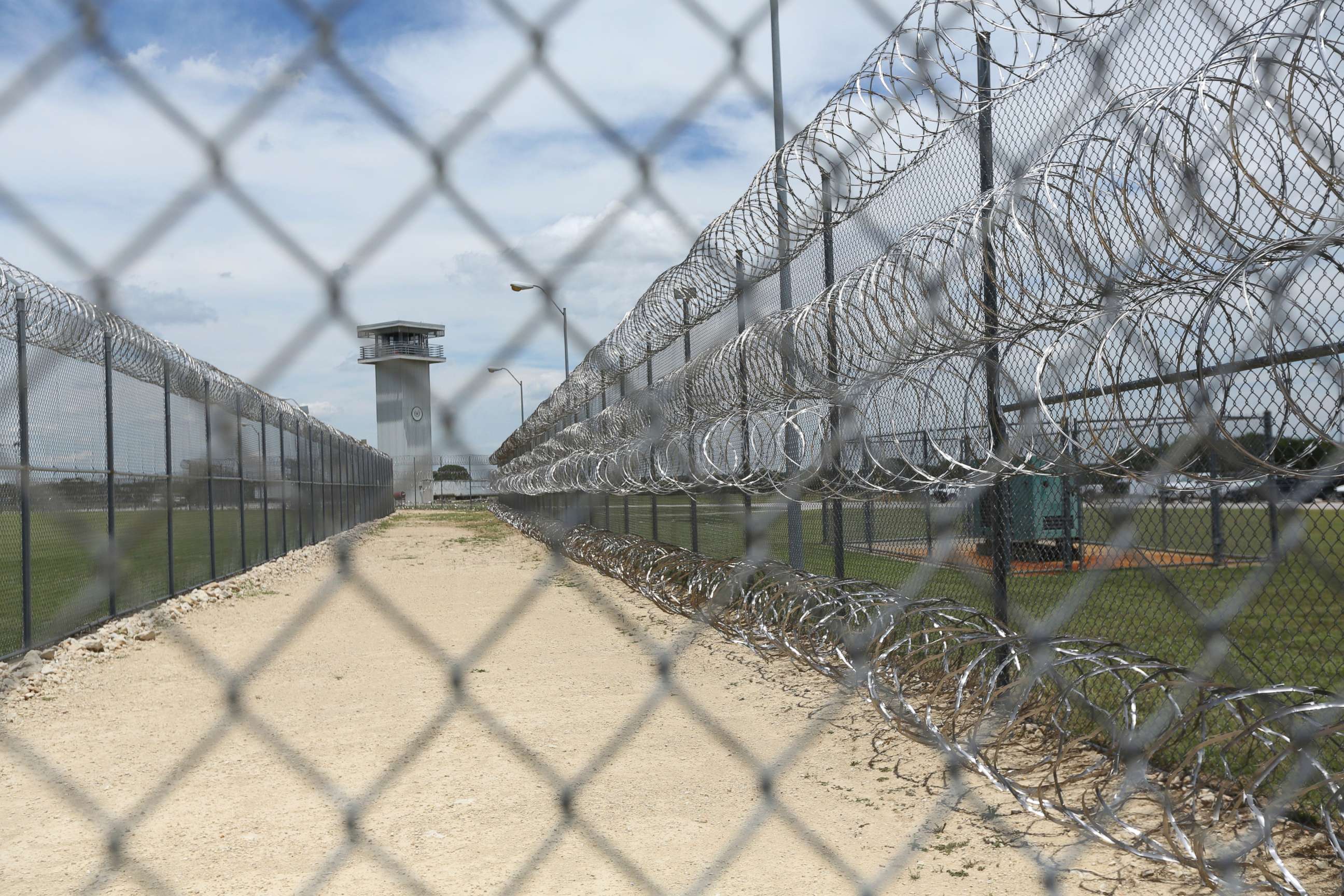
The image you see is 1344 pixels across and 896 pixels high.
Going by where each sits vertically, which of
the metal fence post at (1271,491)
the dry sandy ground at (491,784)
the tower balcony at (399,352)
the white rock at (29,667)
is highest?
the tower balcony at (399,352)

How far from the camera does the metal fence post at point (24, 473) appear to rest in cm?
916

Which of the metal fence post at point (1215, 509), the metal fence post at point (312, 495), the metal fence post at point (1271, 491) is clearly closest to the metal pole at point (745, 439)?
the metal fence post at point (1215, 509)

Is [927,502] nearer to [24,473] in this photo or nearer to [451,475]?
[451,475]

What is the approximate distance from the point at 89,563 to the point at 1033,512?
10.6 metres

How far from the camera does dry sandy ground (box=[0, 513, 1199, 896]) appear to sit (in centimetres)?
472

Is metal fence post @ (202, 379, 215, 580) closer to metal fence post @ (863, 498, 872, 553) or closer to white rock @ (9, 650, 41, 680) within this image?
white rock @ (9, 650, 41, 680)

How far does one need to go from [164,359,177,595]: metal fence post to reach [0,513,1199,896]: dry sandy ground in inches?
130

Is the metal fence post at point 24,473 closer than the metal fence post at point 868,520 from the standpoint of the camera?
Yes

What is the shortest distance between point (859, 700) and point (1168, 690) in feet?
9.59

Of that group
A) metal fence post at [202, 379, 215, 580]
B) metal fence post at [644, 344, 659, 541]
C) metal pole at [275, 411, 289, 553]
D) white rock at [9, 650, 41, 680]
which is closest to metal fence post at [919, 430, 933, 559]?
metal fence post at [644, 344, 659, 541]

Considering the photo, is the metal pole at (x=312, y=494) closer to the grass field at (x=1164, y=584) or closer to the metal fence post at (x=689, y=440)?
the grass field at (x=1164, y=584)

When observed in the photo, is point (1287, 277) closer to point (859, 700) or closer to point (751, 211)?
point (751, 211)

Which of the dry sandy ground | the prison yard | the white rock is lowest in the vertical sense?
the dry sandy ground

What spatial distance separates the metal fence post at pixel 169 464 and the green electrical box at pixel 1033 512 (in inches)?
369
